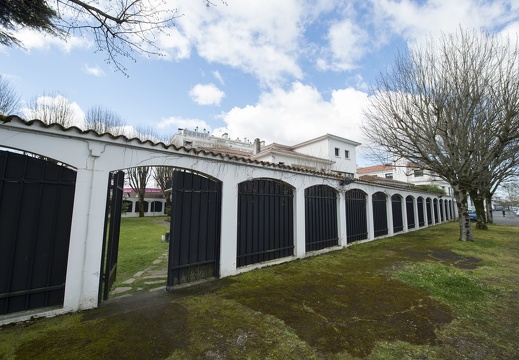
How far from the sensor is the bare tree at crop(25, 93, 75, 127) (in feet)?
44.9

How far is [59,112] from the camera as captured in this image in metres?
14.1

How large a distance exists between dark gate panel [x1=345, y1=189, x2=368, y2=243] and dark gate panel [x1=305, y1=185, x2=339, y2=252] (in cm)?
93

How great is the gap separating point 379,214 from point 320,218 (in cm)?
538

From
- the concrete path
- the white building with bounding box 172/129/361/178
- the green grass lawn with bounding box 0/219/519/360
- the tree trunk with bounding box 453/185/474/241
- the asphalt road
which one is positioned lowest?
the concrete path

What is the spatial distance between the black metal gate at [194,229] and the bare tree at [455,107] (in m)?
9.71

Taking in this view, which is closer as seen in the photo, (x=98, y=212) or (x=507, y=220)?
(x=98, y=212)

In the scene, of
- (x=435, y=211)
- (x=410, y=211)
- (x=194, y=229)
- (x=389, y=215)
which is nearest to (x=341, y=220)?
(x=389, y=215)

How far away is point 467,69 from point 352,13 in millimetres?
5739

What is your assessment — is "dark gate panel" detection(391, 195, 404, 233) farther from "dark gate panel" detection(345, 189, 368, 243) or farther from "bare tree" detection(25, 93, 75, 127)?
"bare tree" detection(25, 93, 75, 127)

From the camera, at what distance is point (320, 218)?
802 cm

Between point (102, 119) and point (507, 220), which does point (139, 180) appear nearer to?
point (102, 119)

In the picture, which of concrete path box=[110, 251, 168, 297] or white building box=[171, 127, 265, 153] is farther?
white building box=[171, 127, 265, 153]

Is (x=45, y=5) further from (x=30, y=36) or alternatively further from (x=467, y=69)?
(x=467, y=69)

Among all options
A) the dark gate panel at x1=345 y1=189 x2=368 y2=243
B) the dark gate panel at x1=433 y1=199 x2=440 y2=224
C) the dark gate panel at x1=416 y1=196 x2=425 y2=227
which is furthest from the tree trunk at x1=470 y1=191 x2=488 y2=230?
the dark gate panel at x1=345 y1=189 x2=368 y2=243
